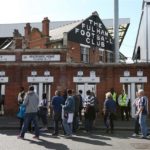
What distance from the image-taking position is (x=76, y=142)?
1427cm

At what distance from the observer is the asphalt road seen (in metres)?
13.1

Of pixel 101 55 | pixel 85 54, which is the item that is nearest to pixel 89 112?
pixel 85 54

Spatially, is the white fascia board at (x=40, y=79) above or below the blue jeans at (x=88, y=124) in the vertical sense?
above

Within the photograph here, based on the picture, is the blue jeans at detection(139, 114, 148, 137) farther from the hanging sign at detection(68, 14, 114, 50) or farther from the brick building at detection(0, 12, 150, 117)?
the hanging sign at detection(68, 14, 114, 50)

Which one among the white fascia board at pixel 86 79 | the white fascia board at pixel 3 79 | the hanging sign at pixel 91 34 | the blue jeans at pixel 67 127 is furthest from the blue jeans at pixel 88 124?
the hanging sign at pixel 91 34

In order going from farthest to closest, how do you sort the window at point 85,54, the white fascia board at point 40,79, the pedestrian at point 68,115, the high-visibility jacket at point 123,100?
the window at point 85,54 < the white fascia board at point 40,79 < the high-visibility jacket at point 123,100 < the pedestrian at point 68,115

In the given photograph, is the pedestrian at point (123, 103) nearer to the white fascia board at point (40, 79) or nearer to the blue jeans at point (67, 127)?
the white fascia board at point (40, 79)

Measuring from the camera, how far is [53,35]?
4344 centimetres

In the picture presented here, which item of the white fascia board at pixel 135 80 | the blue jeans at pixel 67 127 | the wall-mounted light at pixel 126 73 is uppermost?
the wall-mounted light at pixel 126 73

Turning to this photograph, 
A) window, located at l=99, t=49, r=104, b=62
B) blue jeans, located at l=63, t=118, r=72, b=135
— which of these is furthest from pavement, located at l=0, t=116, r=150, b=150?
window, located at l=99, t=49, r=104, b=62

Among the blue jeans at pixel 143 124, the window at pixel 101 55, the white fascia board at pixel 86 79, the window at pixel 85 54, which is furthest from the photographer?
the window at pixel 101 55

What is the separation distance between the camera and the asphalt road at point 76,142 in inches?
515

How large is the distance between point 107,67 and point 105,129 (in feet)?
23.9

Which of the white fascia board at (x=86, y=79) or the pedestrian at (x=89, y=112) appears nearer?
the pedestrian at (x=89, y=112)
